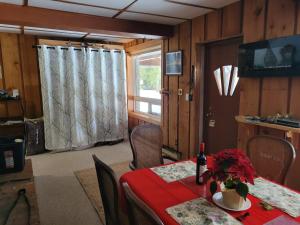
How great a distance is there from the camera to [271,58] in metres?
2.34

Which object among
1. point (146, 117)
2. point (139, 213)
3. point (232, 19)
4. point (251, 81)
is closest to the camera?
point (139, 213)

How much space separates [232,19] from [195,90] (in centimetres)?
109

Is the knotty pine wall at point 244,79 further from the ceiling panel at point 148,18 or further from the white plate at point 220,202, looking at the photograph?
the white plate at point 220,202

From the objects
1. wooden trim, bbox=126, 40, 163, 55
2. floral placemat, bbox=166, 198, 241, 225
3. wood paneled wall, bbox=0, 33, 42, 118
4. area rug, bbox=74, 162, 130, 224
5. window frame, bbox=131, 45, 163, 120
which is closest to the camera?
floral placemat, bbox=166, 198, 241, 225

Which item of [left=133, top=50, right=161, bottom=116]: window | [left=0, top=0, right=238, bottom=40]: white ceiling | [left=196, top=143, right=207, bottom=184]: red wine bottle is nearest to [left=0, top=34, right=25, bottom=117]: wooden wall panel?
[left=0, top=0, right=238, bottom=40]: white ceiling

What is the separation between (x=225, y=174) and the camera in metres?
1.27

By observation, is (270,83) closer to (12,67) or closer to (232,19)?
(232,19)

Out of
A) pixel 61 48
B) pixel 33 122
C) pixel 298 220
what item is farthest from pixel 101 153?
pixel 298 220

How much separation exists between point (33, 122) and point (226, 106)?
11.7 feet

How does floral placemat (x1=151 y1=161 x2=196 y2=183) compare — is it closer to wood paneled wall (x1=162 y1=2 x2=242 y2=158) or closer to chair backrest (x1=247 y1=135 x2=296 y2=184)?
chair backrest (x1=247 y1=135 x2=296 y2=184)

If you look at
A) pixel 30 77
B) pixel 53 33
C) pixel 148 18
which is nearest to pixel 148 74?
pixel 148 18

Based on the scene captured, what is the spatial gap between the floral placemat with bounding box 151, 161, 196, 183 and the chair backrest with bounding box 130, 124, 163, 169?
0.49 meters

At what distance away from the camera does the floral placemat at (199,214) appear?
1178 millimetres

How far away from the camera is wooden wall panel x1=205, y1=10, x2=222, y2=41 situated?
2.97 meters
